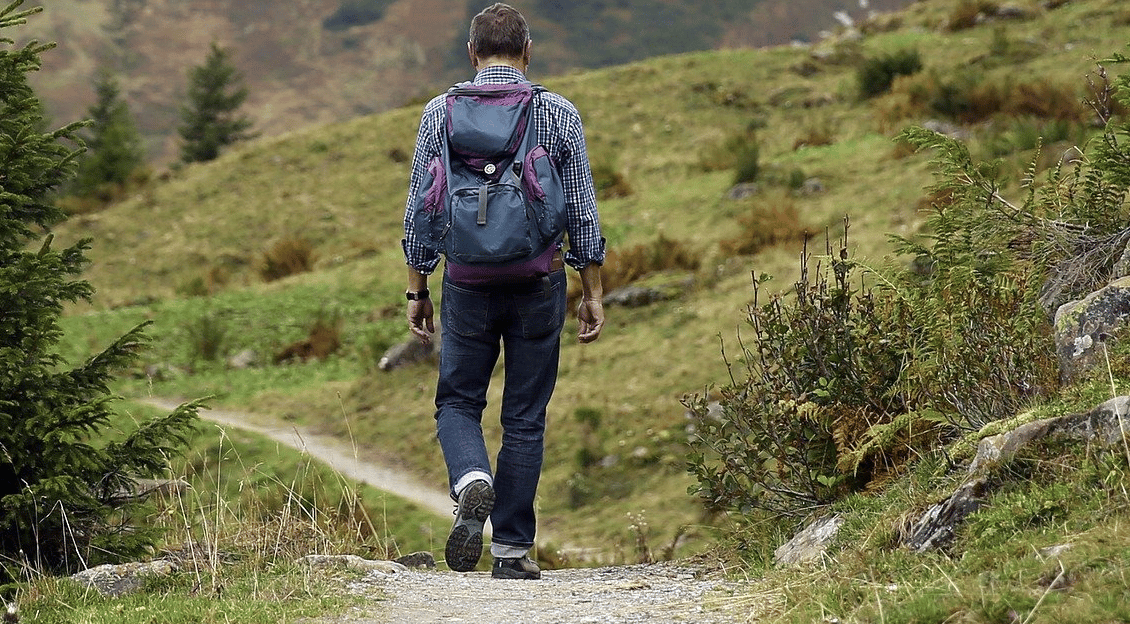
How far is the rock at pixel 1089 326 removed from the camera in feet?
13.0

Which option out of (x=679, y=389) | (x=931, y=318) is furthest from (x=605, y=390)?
(x=931, y=318)

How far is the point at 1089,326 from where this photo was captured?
405 centimetres

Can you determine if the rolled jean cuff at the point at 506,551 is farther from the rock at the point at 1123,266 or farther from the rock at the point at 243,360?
the rock at the point at 243,360

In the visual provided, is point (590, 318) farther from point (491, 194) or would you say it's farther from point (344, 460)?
point (344, 460)

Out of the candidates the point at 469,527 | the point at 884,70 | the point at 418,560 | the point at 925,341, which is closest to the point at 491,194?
the point at 469,527

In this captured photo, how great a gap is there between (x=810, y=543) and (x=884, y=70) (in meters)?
15.5

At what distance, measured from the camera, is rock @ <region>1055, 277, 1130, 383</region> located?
3.98 metres

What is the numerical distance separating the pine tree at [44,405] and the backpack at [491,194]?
1.65 m

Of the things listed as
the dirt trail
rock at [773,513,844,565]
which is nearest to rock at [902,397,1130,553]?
rock at [773,513,844,565]

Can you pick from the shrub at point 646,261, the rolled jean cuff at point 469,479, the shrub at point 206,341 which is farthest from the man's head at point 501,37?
the shrub at point 206,341

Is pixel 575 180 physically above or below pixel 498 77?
below

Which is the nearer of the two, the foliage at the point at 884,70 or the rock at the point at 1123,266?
the rock at the point at 1123,266

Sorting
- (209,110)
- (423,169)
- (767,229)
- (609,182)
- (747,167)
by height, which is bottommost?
(767,229)

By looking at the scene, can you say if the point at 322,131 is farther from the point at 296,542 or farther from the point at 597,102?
the point at 296,542
